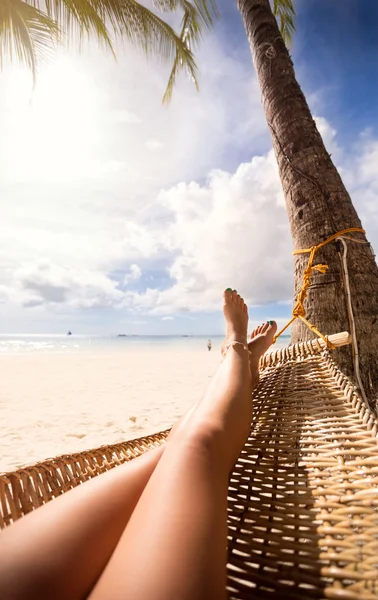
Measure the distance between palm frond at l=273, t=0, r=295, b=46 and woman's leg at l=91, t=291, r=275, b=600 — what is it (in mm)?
5333

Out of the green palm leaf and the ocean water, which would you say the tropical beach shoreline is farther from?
the ocean water

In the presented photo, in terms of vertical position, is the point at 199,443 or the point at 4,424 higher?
the point at 199,443

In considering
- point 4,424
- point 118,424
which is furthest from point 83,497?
point 4,424

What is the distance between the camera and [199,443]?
2.58 feet

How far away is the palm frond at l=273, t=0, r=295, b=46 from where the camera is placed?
4008 millimetres

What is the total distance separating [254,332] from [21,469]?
1.61 m

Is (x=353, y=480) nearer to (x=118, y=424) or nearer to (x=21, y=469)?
(x=21, y=469)

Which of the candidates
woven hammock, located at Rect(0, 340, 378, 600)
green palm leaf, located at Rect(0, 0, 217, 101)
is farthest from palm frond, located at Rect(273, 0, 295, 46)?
woven hammock, located at Rect(0, 340, 378, 600)

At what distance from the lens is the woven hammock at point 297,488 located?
595mm

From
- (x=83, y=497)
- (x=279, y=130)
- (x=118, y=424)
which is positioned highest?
(x=279, y=130)

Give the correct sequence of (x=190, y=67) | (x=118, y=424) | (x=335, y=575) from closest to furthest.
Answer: (x=335, y=575)
(x=118, y=424)
(x=190, y=67)

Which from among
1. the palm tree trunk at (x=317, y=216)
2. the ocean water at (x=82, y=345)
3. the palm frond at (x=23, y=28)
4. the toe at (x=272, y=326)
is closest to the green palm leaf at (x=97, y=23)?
the palm frond at (x=23, y=28)

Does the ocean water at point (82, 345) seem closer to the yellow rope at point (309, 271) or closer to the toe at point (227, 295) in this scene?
the toe at point (227, 295)

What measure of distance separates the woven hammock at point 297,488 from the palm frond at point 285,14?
4.78 m
